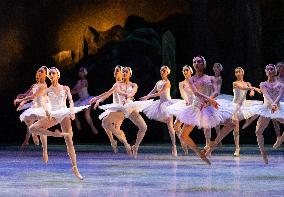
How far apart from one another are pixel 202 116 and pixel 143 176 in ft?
6.01

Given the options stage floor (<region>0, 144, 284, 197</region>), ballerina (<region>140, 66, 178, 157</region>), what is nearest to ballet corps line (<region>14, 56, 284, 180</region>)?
ballerina (<region>140, 66, 178, 157</region>)

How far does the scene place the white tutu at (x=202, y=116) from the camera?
11070 millimetres

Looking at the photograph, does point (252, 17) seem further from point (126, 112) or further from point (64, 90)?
point (64, 90)

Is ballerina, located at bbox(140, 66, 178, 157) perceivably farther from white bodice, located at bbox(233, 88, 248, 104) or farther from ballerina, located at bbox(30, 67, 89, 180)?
ballerina, located at bbox(30, 67, 89, 180)

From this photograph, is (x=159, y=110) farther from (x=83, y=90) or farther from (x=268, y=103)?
(x=83, y=90)

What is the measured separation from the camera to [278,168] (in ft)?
36.5

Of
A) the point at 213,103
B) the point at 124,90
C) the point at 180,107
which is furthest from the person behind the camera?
the point at 124,90

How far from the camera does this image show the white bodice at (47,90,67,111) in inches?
396

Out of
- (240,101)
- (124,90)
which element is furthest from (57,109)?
(240,101)

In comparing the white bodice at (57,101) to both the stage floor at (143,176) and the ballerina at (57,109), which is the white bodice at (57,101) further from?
the stage floor at (143,176)

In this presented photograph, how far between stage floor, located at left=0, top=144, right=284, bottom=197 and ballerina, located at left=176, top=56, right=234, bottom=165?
22.6 inches

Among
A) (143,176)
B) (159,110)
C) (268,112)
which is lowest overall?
(159,110)

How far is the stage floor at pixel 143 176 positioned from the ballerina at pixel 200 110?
1.88ft

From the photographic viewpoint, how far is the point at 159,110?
49.5ft
